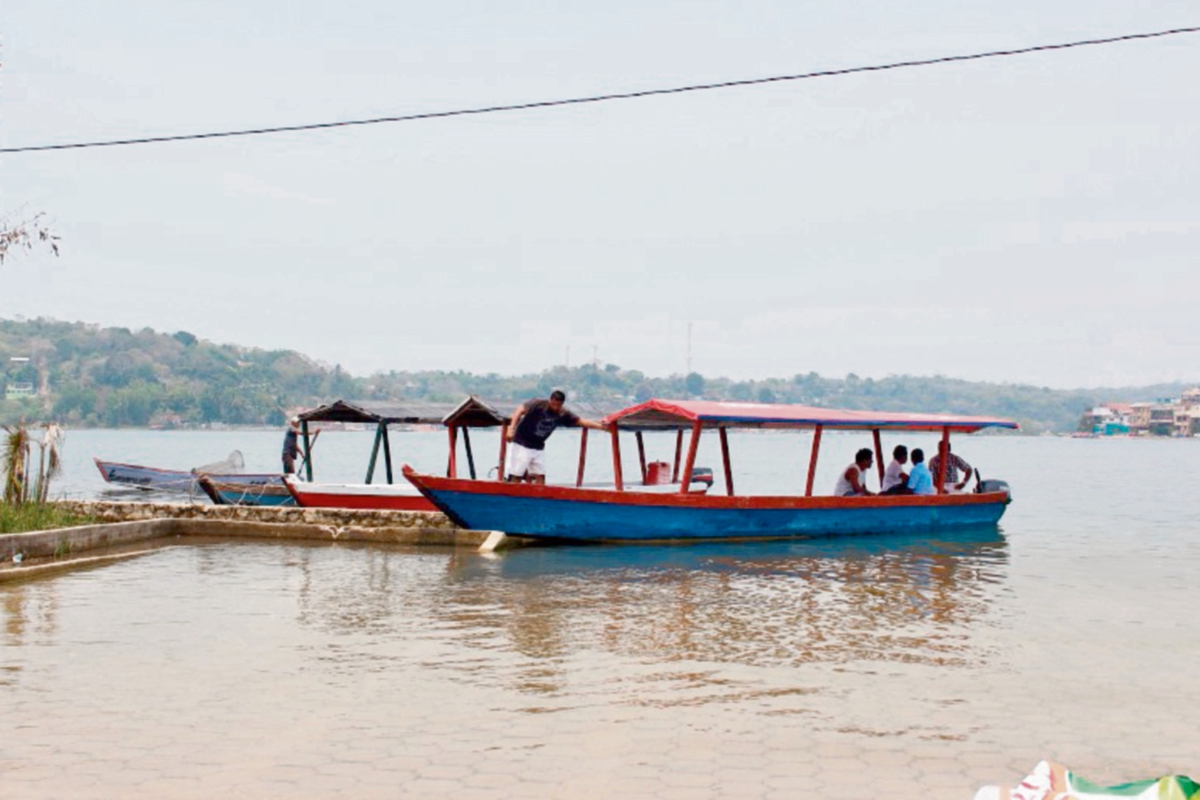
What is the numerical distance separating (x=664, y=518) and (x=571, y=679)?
987cm

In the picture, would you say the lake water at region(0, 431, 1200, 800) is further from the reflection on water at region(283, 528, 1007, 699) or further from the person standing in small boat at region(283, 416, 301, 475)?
the person standing in small boat at region(283, 416, 301, 475)

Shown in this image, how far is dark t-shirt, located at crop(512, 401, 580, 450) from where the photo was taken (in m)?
18.0

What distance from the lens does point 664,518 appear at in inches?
729

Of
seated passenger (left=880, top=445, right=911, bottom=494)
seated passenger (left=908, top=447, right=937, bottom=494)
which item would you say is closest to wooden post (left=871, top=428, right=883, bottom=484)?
seated passenger (left=880, top=445, right=911, bottom=494)

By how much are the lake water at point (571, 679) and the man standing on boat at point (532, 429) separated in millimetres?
1845

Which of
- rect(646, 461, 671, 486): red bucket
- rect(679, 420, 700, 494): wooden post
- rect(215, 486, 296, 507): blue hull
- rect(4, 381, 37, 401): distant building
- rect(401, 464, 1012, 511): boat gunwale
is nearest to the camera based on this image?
rect(401, 464, 1012, 511): boat gunwale

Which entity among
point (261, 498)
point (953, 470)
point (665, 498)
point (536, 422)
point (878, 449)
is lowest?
point (261, 498)

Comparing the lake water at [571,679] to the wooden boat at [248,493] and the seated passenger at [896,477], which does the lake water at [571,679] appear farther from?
the wooden boat at [248,493]

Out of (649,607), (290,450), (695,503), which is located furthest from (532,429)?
(290,450)

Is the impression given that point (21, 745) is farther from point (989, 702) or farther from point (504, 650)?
point (989, 702)

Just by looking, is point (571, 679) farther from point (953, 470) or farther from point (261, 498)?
point (261, 498)

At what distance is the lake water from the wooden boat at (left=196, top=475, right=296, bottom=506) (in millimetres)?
8544

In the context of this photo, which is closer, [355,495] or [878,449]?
[355,495]

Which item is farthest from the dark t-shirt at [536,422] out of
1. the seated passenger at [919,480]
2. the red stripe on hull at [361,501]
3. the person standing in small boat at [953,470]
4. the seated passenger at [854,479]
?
the person standing in small boat at [953,470]
